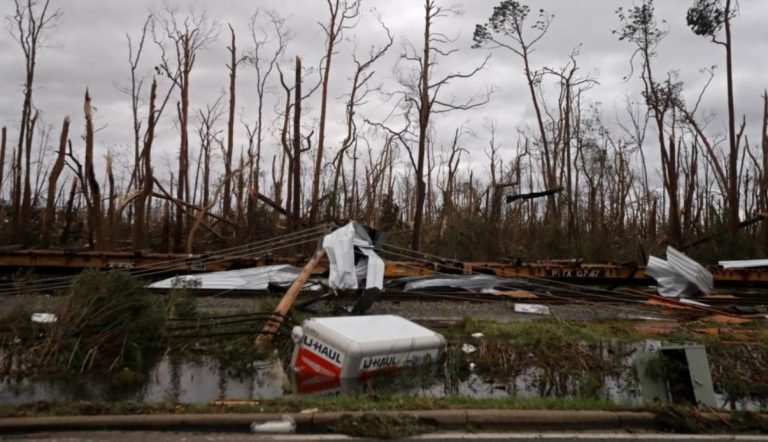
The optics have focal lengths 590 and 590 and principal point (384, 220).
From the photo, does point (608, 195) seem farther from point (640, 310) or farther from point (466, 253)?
point (640, 310)

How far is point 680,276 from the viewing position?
46.9 feet

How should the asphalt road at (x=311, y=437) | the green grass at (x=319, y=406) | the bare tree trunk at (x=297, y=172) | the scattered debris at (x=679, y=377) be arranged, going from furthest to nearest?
the bare tree trunk at (x=297, y=172)
the scattered debris at (x=679, y=377)
the green grass at (x=319, y=406)
the asphalt road at (x=311, y=437)

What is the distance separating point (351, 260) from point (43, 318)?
4.96 m

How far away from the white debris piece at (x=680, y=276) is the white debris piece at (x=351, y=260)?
7.74 meters

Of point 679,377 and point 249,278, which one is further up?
point 249,278

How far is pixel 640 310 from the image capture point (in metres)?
13.2

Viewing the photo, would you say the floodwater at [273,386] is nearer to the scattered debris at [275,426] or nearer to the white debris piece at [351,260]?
the scattered debris at [275,426]

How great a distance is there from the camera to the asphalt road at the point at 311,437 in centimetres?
487

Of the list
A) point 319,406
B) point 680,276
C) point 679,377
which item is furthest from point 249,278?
point 680,276

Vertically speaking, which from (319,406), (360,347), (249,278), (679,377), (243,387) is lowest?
(243,387)

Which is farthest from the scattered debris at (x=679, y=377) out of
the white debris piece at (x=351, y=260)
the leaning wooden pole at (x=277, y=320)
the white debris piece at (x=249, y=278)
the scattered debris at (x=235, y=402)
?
the white debris piece at (x=249, y=278)

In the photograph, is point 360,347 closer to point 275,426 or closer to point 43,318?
point 275,426

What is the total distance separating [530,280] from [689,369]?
9917 millimetres

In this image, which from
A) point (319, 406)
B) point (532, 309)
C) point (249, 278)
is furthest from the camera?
point (249, 278)
